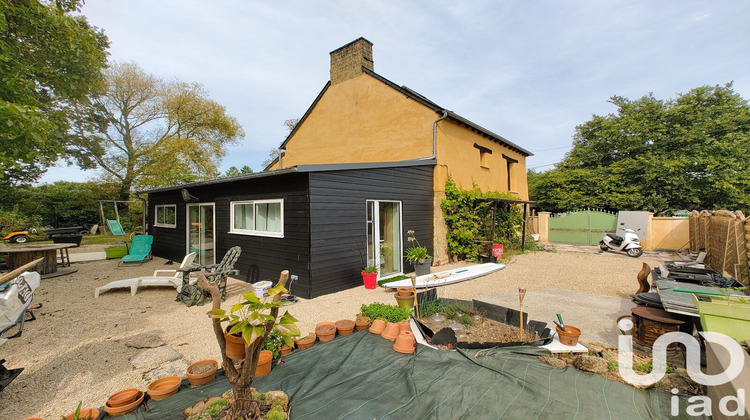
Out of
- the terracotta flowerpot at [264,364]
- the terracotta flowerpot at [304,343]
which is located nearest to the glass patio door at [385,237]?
the terracotta flowerpot at [304,343]

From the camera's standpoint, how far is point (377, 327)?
346 centimetres

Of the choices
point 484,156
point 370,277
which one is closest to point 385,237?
point 370,277

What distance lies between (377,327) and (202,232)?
24.7 feet

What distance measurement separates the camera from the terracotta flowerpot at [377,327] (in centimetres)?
343

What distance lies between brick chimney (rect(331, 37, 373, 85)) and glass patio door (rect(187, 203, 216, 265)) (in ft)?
22.3

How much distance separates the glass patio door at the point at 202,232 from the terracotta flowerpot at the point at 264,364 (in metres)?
6.56

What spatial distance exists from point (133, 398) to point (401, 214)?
6.24 meters

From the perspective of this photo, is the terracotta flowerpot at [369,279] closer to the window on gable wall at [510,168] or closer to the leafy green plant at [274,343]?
the leafy green plant at [274,343]

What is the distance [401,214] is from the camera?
7715 mm

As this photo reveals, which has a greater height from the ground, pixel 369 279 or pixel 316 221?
pixel 316 221

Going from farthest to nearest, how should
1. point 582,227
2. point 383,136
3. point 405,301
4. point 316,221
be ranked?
point 582,227, point 383,136, point 316,221, point 405,301

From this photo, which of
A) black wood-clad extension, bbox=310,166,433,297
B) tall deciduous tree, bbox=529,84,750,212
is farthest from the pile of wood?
tall deciduous tree, bbox=529,84,750,212

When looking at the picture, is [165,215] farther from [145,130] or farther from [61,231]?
[145,130]

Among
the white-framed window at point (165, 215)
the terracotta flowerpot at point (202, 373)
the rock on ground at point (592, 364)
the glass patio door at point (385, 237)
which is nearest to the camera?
the terracotta flowerpot at point (202, 373)
